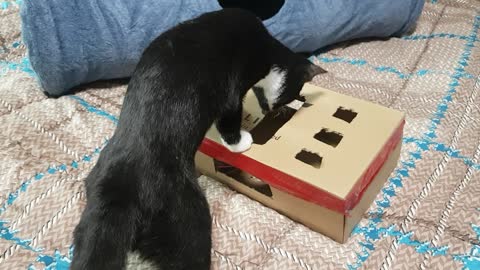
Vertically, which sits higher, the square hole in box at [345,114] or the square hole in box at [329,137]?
the square hole in box at [345,114]

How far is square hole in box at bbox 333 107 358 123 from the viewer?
969 mm

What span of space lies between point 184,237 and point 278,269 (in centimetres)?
20

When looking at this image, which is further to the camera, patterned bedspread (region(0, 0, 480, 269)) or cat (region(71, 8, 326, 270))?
patterned bedspread (region(0, 0, 480, 269))

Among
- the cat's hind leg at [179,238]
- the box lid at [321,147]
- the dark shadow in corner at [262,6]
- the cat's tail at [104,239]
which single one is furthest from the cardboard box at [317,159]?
the dark shadow in corner at [262,6]

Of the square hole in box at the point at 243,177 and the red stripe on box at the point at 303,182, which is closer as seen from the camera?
the red stripe on box at the point at 303,182

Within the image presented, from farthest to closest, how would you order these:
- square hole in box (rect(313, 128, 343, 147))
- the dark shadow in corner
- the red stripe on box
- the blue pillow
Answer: the dark shadow in corner → the blue pillow → square hole in box (rect(313, 128, 343, 147)) → the red stripe on box

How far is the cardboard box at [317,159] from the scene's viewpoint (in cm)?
83

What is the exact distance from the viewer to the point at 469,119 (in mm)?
1150

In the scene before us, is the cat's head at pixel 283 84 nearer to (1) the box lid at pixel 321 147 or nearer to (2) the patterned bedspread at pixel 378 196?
(1) the box lid at pixel 321 147

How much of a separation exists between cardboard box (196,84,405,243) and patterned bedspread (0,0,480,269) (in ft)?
0.12

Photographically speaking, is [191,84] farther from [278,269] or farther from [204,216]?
[278,269]

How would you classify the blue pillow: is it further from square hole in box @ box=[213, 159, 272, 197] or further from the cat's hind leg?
the cat's hind leg

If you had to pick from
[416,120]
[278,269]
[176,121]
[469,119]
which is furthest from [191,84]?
[469,119]

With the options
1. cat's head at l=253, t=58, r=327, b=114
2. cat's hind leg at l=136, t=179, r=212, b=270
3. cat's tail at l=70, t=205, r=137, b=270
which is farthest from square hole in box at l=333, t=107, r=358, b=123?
cat's tail at l=70, t=205, r=137, b=270
